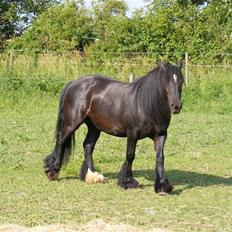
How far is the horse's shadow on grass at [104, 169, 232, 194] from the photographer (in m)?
7.95

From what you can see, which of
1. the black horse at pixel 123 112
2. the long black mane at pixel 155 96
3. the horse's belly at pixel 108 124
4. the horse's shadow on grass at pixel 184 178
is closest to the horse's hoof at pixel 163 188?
the black horse at pixel 123 112

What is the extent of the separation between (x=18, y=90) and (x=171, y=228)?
1343 cm

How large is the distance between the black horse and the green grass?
29cm

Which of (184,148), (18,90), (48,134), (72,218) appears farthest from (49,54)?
(72,218)

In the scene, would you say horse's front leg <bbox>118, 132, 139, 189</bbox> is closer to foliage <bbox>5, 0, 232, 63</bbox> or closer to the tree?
foliage <bbox>5, 0, 232, 63</bbox>

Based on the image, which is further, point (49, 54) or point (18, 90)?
point (49, 54)

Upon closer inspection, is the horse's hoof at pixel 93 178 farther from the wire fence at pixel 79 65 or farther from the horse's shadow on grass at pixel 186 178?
the wire fence at pixel 79 65

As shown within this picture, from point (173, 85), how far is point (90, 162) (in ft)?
7.00

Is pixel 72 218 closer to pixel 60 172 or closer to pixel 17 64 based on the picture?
pixel 60 172

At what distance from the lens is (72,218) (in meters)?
5.70

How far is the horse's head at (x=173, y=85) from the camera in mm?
6809

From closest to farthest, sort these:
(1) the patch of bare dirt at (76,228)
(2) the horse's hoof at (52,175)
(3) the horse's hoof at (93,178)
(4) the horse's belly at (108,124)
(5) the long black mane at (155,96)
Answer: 1. (1) the patch of bare dirt at (76,228)
2. (5) the long black mane at (155,96)
3. (4) the horse's belly at (108,124)
4. (3) the horse's hoof at (93,178)
5. (2) the horse's hoof at (52,175)

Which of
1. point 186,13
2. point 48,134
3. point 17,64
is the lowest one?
point 48,134

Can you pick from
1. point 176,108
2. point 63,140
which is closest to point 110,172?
point 63,140
